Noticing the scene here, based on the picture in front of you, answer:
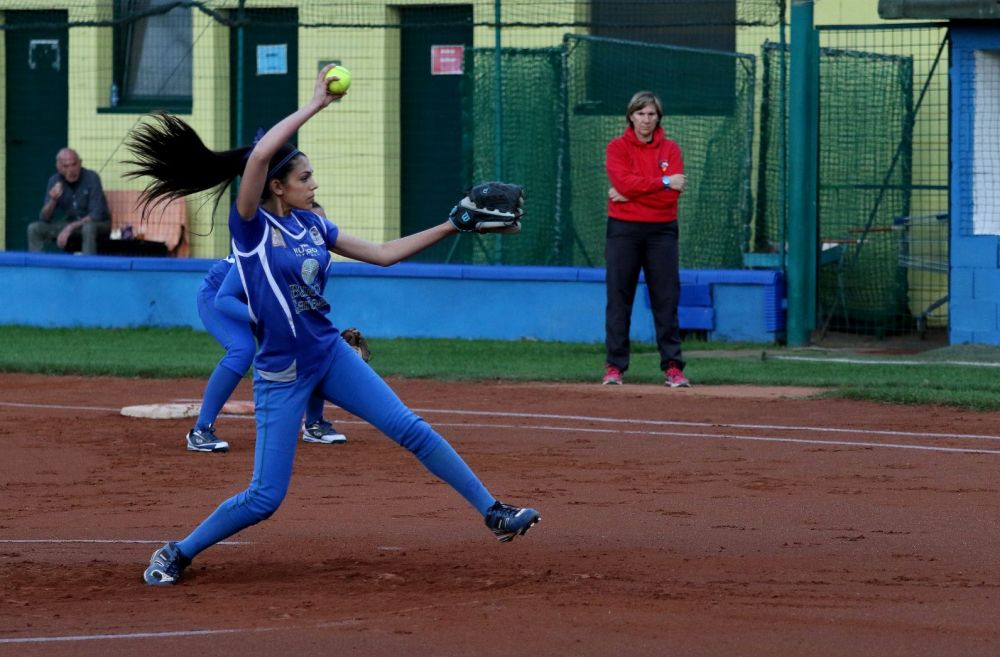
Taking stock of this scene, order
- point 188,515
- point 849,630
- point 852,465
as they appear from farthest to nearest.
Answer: point 852,465 → point 188,515 → point 849,630

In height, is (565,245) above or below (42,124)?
below

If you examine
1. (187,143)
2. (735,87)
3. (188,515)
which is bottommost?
(188,515)

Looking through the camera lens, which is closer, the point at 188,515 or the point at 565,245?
the point at 188,515

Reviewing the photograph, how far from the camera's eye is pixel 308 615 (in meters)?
6.00

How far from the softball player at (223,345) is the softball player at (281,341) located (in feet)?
11.0

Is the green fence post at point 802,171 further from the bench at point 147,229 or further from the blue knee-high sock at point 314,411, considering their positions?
the bench at point 147,229

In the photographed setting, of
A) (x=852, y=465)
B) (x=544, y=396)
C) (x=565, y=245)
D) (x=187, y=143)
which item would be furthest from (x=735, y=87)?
(x=187, y=143)

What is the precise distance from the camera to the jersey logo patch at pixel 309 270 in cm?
654

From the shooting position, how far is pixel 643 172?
1344 centimetres

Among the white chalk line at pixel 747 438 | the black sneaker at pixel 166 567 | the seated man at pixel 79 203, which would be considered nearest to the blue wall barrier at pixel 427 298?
the seated man at pixel 79 203

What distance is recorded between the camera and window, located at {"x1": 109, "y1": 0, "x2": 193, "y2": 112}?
21094 mm

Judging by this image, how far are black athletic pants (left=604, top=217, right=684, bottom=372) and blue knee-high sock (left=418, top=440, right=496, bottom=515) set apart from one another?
6760 mm

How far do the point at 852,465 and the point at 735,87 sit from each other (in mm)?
8199

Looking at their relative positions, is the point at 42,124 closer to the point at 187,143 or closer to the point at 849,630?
the point at 187,143
